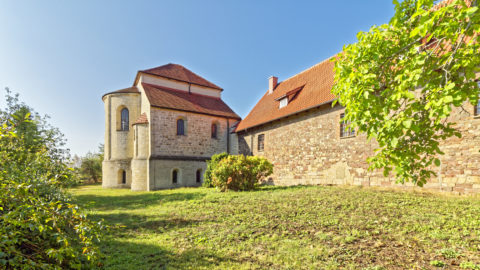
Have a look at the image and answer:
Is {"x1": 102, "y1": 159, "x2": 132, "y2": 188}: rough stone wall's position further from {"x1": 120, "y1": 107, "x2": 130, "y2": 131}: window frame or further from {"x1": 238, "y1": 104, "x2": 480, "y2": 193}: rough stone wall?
{"x1": 238, "y1": 104, "x2": 480, "y2": 193}: rough stone wall

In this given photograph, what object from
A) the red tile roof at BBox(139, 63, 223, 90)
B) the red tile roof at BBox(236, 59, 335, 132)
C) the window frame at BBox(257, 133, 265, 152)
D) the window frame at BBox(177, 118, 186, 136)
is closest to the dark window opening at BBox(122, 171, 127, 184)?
the window frame at BBox(177, 118, 186, 136)

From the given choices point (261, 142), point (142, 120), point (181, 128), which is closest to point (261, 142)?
point (261, 142)

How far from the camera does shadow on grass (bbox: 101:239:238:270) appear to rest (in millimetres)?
3711

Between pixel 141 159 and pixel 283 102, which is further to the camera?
pixel 141 159

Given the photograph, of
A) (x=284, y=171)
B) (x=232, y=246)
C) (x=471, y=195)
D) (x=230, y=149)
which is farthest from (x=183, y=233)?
(x=230, y=149)

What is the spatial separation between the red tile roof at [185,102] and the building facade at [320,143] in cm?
414

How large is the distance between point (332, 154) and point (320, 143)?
915 mm

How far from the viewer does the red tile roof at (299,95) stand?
12.9 metres

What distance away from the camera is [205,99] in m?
23.0

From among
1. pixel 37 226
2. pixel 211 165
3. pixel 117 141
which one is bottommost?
pixel 211 165

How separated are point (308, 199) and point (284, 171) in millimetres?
6917

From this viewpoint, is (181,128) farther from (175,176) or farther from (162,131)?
(175,176)

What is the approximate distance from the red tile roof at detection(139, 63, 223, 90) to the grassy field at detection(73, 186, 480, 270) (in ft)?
54.3

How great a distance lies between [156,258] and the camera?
4.02 metres
